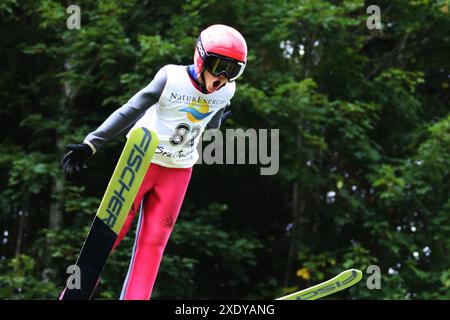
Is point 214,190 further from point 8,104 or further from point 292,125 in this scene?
point 8,104

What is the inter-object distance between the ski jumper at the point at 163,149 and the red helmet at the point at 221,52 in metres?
0.16

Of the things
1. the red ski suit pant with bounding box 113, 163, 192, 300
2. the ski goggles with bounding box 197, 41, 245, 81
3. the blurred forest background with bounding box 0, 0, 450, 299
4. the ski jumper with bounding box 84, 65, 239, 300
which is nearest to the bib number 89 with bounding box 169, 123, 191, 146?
the ski jumper with bounding box 84, 65, 239, 300

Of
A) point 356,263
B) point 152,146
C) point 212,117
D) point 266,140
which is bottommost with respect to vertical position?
point 152,146

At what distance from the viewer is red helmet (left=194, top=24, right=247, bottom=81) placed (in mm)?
5027

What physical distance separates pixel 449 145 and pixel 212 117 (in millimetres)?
5674

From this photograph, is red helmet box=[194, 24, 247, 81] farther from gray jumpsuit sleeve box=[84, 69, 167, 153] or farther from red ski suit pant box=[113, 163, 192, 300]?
red ski suit pant box=[113, 163, 192, 300]

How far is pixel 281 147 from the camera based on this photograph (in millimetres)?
10977

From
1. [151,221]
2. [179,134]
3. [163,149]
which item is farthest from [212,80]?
[151,221]

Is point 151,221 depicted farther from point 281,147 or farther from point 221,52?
point 281,147

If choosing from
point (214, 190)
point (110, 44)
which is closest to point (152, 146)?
point (110, 44)

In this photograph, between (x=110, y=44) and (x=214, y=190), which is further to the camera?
(x=214, y=190)

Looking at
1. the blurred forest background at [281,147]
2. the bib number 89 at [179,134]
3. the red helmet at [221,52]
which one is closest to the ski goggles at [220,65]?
the red helmet at [221,52]

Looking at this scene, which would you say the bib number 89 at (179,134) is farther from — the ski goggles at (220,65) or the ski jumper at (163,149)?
the ski goggles at (220,65)

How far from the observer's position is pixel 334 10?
35.0ft
